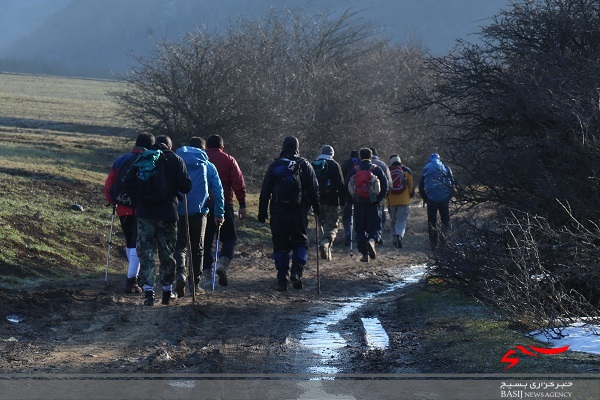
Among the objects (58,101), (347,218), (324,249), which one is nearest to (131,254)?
(324,249)

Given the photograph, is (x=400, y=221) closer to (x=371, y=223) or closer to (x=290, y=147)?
(x=371, y=223)

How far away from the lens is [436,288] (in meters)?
12.9

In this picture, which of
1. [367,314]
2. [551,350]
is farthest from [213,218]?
[551,350]

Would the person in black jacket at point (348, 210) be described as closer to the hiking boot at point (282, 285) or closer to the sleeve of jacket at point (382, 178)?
the sleeve of jacket at point (382, 178)

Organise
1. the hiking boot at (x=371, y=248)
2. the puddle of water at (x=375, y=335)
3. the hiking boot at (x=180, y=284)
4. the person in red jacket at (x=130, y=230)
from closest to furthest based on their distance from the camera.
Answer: the puddle of water at (x=375, y=335) < the hiking boot at (x=180, y=284) < the person in red jacket at (x=130, y=230) < the hiking boot at (x=371, y=248)

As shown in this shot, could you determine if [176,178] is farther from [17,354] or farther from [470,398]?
[470,398]

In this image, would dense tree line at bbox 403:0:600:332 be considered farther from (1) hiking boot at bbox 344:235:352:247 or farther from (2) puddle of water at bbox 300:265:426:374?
(1) hiking boot at bbox 344:235:352:247

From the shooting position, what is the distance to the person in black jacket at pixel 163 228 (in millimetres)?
11680

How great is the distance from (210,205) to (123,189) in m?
1.63

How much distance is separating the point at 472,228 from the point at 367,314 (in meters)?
1.79

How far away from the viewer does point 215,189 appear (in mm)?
12984

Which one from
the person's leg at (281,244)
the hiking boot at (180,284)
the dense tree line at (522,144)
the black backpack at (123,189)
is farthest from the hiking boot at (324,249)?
the black backpack at (123,189)

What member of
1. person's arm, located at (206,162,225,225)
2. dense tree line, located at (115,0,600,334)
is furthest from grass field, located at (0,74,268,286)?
dense tree line, located at (115,0,600,334)

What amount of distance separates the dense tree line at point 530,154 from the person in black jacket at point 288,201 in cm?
202
